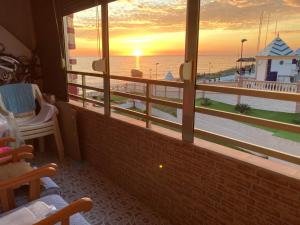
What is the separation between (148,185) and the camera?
234cm

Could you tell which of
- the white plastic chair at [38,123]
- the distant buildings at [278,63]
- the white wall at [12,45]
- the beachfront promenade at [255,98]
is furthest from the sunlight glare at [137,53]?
the white wall at [12,45]

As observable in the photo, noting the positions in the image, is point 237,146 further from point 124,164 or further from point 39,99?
point 39,99

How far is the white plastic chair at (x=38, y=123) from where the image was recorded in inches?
120

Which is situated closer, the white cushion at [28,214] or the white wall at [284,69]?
the white cushion at [28,214]

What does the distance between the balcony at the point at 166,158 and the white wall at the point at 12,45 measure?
2.16 feet

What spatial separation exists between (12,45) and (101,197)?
2.93m

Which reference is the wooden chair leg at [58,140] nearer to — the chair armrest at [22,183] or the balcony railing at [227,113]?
the balcony railing at [227,113]

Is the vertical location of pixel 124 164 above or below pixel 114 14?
below

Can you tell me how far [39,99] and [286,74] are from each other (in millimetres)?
3158

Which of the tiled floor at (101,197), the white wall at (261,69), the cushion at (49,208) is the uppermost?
the white wall at (261,69)

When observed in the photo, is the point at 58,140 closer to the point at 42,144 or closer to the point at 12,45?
the point at 42,144

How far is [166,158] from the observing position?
2084 millimetres

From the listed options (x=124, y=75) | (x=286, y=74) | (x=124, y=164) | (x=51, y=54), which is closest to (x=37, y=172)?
(x=124, y=164)

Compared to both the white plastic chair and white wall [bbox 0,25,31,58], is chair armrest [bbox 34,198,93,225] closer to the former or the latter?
the white plastic chair
